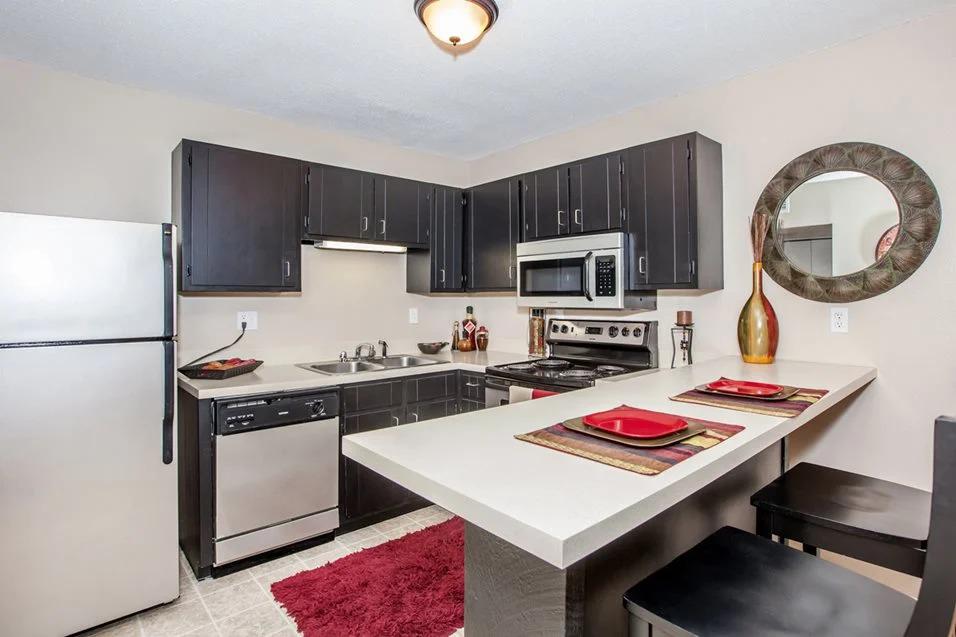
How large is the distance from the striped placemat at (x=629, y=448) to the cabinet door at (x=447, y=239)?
2.46m

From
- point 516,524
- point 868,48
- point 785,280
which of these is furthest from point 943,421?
point 868,48

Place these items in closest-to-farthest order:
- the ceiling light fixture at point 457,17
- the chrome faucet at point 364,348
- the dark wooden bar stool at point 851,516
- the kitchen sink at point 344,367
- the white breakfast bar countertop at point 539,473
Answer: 1. the white breakfast bar countertop at point 539,473
2. the dark wooden bar stool at point 851,516
3. the ceiling light fixture at point 457,17
4. the kitchen sink at point 344,367
5. the chrome faucet at point 364,348

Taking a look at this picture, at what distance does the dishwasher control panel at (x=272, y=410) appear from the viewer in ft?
8.05

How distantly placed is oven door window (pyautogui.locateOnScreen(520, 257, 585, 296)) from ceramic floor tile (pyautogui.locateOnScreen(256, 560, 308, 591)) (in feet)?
6.47

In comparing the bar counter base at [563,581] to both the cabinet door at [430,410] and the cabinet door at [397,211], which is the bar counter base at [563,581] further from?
the cabinet door at [397,211]

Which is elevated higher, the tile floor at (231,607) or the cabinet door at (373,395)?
the cabinet door at (373,395)

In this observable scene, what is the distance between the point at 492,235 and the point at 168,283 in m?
2.04

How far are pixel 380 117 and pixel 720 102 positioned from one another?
6.38 feet

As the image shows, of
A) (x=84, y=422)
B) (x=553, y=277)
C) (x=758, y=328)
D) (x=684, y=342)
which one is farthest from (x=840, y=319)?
(x=84, y=422)

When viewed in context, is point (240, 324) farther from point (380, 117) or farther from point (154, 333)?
point (380, 117)

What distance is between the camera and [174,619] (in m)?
2.15

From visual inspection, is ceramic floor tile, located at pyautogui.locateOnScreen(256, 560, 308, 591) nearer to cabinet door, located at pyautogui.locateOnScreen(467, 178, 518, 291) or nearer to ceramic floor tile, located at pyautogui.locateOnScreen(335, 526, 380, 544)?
ceramic floor tile, located at pyautogui.locateOnScreen(335, 526, 380, 544)

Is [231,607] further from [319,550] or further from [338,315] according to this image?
[338,315]

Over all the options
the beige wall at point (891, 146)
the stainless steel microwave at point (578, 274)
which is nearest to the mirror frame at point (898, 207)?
the beige wall at point (891, 146)
